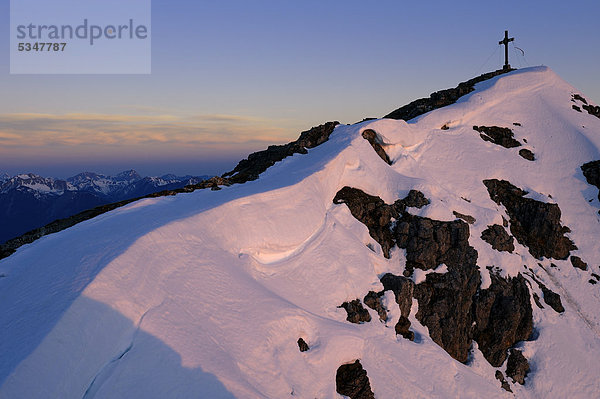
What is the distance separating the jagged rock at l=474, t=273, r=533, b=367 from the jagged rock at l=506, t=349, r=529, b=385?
448 millimetres

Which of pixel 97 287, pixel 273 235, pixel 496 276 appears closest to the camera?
pixel 97 287

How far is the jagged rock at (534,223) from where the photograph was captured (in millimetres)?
33188

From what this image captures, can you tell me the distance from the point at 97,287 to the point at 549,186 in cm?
4147

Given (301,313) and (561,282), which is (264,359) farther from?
(561,282)

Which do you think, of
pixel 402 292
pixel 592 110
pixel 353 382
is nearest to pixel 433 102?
pixel 592 110

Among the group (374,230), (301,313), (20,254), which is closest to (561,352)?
(374,230)

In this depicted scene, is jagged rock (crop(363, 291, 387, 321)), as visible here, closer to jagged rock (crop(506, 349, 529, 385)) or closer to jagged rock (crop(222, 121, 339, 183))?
jagged rock (crop(506, 349, 529, 385))

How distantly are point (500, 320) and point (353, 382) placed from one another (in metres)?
15.9

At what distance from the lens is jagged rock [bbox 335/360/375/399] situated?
15070mm

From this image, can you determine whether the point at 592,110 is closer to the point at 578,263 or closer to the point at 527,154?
the point at 527,154

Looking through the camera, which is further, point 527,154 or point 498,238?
point 527,154

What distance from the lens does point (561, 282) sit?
30906 mm

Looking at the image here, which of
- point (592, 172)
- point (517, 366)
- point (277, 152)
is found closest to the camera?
point (517, 366)

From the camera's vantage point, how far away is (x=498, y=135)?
4356cm
